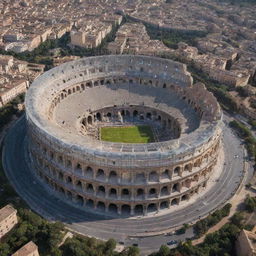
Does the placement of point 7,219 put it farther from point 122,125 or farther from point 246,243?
point 122,125

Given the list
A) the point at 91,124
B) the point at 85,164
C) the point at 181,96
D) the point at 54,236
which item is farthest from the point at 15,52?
the point at 54,236

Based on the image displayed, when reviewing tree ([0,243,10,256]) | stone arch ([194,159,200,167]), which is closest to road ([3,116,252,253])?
stone arch ([194,159,200,167])

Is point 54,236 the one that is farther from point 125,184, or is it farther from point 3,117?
point 3,117

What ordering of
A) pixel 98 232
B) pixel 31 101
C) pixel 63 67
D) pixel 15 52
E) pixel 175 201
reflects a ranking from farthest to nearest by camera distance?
pixel 15 52, pixel 63 67, pixel 31 101, pixel 175 201, pixel 98 232

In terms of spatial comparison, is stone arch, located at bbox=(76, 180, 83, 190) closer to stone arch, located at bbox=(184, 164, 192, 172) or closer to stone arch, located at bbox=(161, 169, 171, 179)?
stone arch, located at bbox=(161, 169, 171, 179)

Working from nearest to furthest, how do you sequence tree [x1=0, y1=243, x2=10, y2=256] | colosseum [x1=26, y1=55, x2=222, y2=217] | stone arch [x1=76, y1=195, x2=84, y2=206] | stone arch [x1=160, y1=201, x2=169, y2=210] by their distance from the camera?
tree [x1=0, y1=243, x2=10, y2=256] < colosseum [x1=26, y1=55, x2=222, y2=217] < stone arch [x1=160, y1=201, x2=169, y2=210] < stone arch [x1=76, y1=195, x2=84, y2=206]

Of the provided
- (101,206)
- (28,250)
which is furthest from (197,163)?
(28,250)

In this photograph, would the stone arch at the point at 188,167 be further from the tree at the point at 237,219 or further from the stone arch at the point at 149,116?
the stone arch at the point at 149,116
